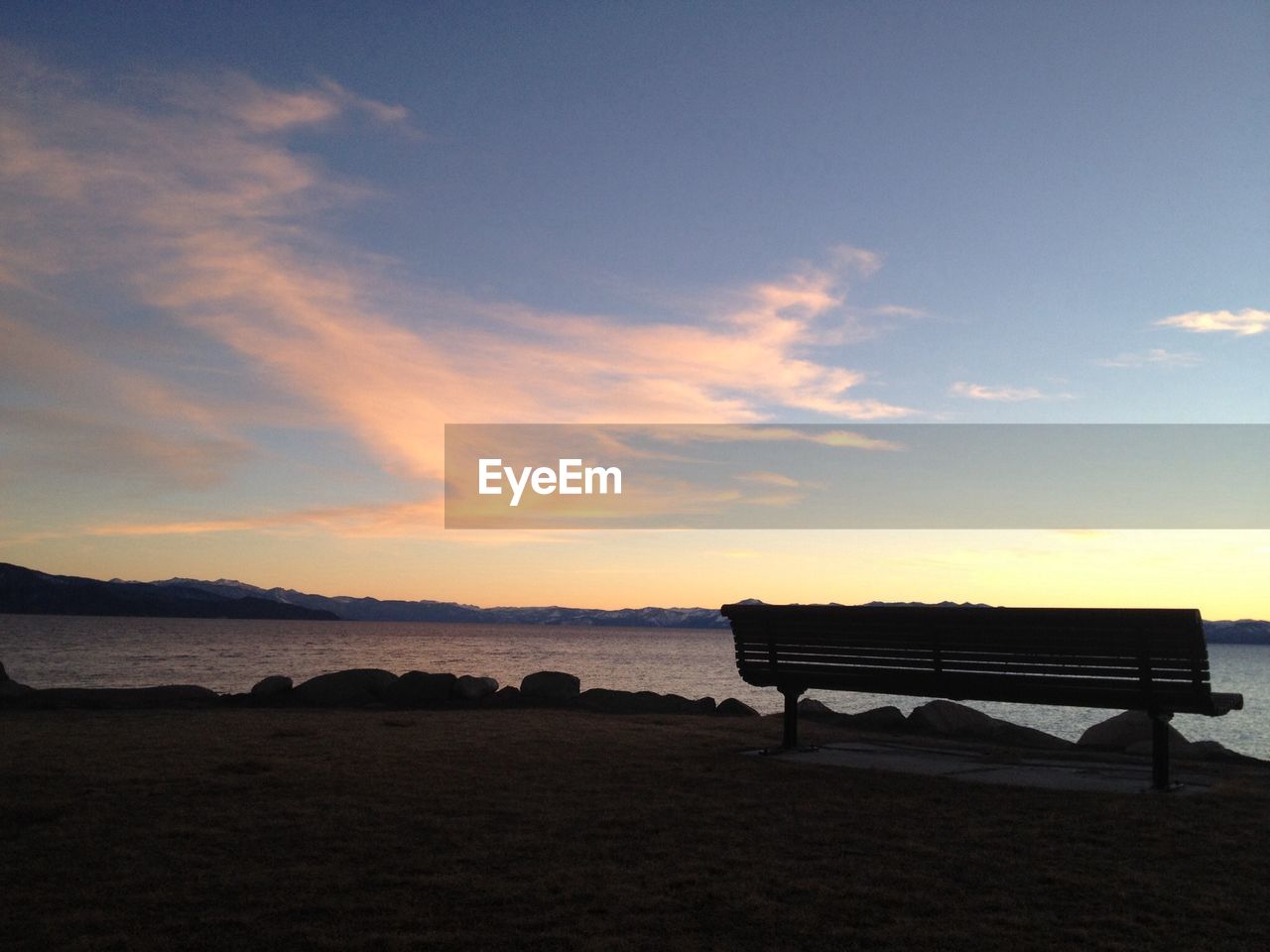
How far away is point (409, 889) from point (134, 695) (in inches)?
495

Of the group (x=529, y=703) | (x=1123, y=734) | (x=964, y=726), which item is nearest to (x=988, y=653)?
(x=964, y=726)

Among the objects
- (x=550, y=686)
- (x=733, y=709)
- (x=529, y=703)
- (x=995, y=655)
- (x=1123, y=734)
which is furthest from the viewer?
(x=733, y=709)

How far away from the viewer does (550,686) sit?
1784cm

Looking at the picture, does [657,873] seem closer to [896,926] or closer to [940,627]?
[896,926]

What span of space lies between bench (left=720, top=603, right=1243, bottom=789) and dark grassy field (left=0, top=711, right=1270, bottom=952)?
924mm

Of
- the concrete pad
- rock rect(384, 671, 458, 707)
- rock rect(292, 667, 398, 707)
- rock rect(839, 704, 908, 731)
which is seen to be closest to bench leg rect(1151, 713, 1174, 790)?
the concrete pad

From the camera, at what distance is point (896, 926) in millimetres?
4500

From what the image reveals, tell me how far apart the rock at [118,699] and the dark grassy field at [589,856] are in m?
5.31

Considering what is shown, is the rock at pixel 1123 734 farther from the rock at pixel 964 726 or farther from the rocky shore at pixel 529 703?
the rock at pixel 964 726

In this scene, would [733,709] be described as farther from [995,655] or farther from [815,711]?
[995,655]

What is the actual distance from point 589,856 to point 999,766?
219 inches

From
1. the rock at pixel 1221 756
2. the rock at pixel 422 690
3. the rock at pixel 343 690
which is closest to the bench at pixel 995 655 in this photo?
the rock at pixel 1221 756

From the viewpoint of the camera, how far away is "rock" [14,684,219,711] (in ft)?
48.2

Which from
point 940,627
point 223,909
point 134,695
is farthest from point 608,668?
point 223,909
